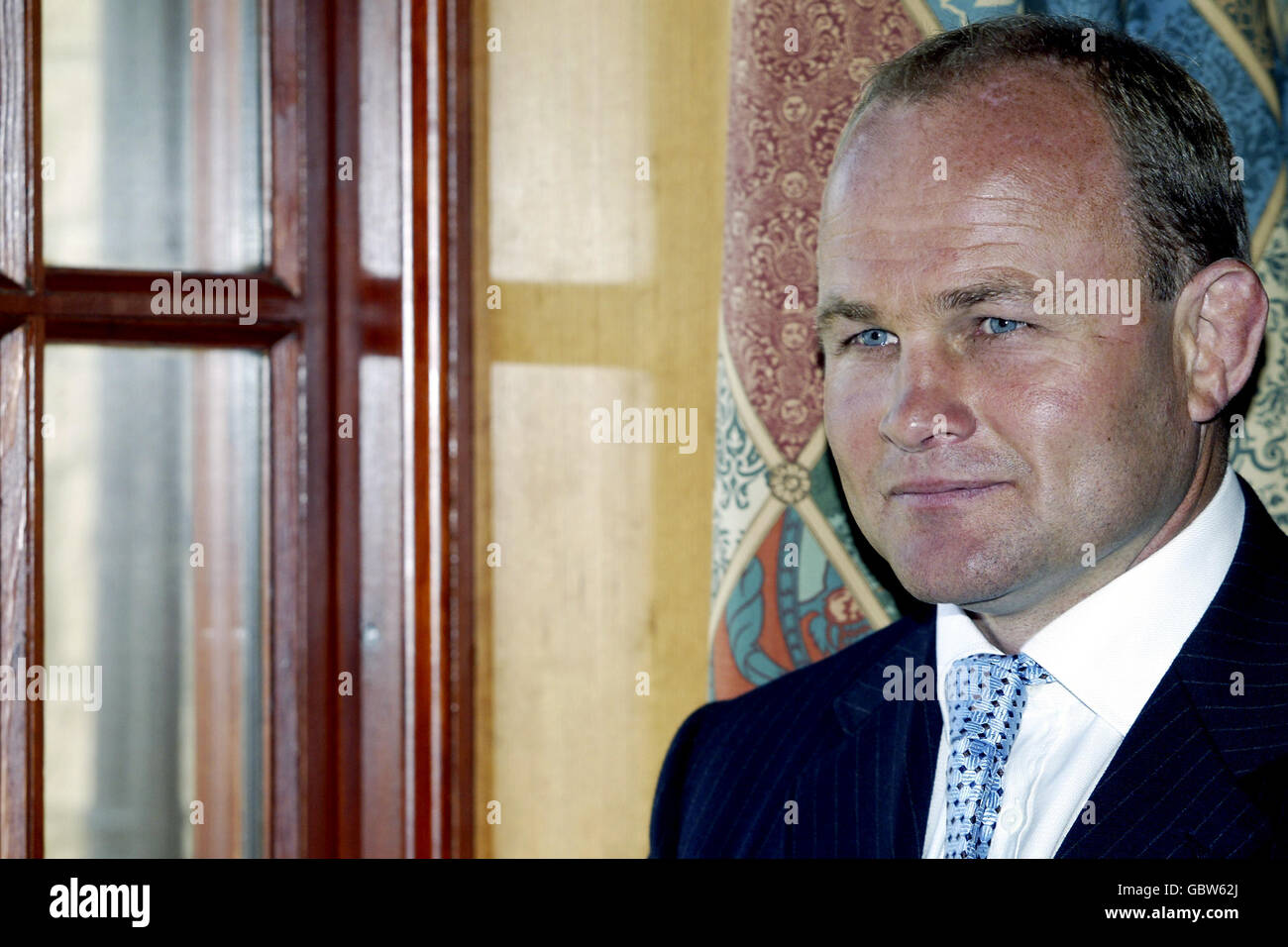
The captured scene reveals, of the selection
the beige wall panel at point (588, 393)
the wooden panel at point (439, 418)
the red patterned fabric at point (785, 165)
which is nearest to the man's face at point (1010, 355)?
the red patterned fabric at point (785, 165)

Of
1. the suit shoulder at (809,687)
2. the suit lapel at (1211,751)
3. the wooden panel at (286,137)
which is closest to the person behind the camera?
the suit lapel at (1211,751)

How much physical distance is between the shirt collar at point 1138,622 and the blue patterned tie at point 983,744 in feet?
0.11

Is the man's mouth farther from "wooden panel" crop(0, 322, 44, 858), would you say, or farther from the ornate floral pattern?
"wooden panel" crop(0, 322, 44, 858)

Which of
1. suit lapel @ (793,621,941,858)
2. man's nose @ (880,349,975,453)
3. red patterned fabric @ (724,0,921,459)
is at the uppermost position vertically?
red patterned fabric @ (724,0,921,459)

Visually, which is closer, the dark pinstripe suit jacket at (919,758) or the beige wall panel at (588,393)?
the dark pinstripe suit jacket at (919,758)

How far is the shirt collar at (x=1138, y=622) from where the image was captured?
3.38 feet

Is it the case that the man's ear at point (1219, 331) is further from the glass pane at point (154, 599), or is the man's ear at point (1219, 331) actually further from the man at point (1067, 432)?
the glass pane at point (154, 599)

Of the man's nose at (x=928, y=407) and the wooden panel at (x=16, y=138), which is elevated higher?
the wooden panel at (x=16, y=138)

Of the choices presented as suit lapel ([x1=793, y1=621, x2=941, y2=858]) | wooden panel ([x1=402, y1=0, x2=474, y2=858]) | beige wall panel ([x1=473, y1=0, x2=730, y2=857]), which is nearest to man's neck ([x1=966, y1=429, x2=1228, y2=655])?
suit lapel ([x1=793, y1=621, x2=941, y2=858])

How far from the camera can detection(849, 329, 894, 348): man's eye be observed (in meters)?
1.10

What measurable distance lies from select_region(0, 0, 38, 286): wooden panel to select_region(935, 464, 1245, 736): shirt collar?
110 centimetres
